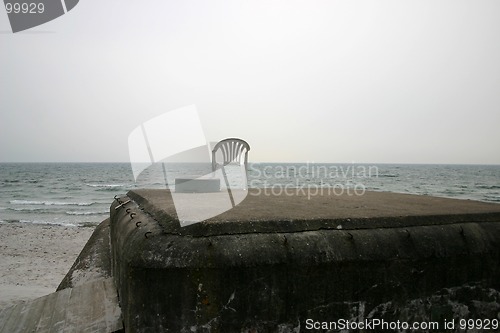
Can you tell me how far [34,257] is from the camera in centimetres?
952

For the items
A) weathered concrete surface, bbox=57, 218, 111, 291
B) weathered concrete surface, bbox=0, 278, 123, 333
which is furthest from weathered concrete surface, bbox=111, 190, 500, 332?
weathered concrete surface, bbox=57, 218, 111, 291

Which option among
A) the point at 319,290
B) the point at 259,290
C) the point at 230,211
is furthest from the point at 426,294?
the point at 230,211

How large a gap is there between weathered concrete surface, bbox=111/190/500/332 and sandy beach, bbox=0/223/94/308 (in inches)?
199

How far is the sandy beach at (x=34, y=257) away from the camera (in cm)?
662

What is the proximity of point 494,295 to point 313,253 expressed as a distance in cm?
143

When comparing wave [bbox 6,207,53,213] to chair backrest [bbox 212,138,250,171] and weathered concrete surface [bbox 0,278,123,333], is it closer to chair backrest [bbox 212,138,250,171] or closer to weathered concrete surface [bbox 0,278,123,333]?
chair backrest [bbox 212,138,250,171]

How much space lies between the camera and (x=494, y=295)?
94.3 inches

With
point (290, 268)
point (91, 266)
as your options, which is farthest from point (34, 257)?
point (290, 268)

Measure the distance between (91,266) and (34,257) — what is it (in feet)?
Answer: 22.5

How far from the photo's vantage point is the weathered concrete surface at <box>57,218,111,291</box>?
12.2ft

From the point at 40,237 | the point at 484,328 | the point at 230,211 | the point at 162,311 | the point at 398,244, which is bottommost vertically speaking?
the point at 40,237

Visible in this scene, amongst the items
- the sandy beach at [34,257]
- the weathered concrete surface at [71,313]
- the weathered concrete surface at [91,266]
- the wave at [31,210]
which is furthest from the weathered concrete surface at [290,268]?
the wave at [31,210]

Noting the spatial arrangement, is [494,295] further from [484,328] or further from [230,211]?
[230,211]
